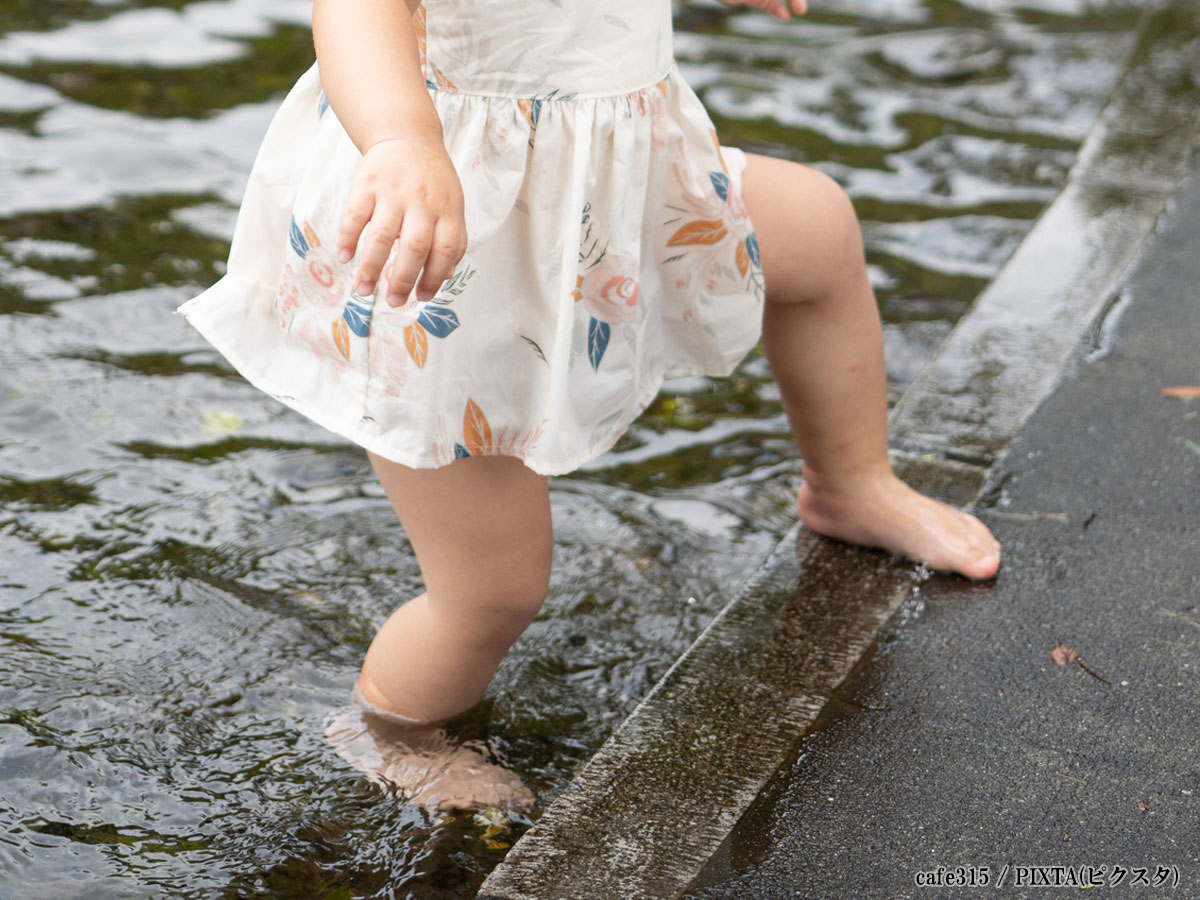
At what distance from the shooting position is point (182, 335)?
3412mm

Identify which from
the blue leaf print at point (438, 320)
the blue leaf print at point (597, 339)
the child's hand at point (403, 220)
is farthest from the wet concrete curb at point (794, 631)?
the child's hand at point (403, 220)

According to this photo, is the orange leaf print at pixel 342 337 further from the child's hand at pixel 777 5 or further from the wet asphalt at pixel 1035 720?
the child's hand at pixel 777 5

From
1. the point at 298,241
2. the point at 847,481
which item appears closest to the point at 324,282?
A: the point at 298,241

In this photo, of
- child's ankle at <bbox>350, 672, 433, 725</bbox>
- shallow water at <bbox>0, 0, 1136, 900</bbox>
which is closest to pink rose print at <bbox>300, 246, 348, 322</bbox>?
child's ankle at <bbox>350, 672, 433, 725</bbox>

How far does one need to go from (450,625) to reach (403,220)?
2.70ft

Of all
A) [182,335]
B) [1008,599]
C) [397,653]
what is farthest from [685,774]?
[182,335]

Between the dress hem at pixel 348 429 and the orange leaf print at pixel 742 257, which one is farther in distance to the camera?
the orange leaf print at pixel 742 257

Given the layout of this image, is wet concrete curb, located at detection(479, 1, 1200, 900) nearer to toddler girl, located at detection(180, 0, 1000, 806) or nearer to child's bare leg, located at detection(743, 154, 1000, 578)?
child's bare leg, located at detection(743, 154, 1000, 578)

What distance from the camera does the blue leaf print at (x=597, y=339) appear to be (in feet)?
6.01

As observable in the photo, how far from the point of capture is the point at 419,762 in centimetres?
214

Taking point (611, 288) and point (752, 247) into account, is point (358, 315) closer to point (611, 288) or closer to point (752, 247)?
point (611, 288)

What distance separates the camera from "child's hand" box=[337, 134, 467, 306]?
1348 mm

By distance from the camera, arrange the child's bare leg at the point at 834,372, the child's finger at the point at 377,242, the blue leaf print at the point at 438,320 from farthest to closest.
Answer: the child's bare leg at the point at 834,372
the blue leaf print at the point at 438,320
the child's finger at the point at 377,242

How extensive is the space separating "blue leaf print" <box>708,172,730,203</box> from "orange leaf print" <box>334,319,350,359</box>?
591 mm
